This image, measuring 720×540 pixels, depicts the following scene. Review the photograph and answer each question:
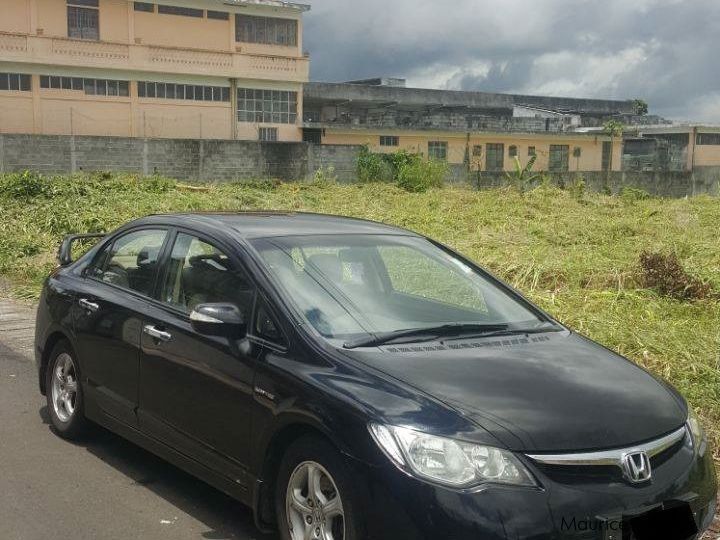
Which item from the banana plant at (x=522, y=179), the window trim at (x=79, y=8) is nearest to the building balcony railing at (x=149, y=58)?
the window trim at (x=79, y=8)

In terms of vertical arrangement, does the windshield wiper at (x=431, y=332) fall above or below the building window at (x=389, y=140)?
below

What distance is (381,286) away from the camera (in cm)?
473

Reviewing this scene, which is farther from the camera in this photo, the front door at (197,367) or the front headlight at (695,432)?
the front door at (197,367)

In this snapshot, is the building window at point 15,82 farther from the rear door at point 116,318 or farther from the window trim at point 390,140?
the rear door at point 116,318

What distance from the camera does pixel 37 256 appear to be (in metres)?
14.7

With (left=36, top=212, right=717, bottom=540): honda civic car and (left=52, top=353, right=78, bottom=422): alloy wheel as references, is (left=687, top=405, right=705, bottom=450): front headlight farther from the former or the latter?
(left=52, top=353, right=78, bottom=422): alloy wheel

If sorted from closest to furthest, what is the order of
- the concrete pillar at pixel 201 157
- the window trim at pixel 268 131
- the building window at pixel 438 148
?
the concrete pillar at pixel 201 157, the window trim at pixel 268 131, the building window at pixel 438 148

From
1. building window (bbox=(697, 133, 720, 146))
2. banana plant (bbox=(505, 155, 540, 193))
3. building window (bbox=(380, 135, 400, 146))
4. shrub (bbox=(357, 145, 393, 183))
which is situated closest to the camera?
banana plant (bbox=(505, 155, 540, 193))

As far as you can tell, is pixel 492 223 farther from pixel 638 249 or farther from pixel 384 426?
pixel 384 426

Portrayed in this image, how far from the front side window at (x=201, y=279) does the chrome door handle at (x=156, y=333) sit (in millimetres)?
160

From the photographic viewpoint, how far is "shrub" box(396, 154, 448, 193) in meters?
28.8

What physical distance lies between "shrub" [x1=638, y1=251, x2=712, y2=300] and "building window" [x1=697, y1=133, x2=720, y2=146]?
143 feet

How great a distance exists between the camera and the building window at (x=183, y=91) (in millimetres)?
37625

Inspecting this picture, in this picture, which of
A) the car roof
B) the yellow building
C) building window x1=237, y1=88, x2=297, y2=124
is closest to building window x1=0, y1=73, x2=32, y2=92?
the yellow building
